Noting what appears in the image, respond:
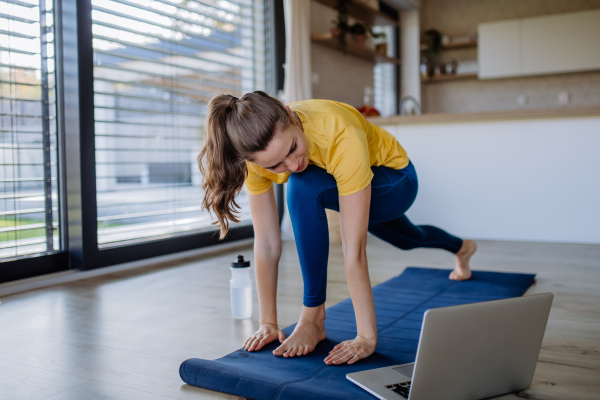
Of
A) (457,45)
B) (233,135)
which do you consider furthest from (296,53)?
(457,45)

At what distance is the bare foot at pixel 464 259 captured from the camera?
7.14 ft

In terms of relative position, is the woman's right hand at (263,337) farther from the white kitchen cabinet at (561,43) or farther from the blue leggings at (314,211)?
the white kitchen cabinet at (561,43)

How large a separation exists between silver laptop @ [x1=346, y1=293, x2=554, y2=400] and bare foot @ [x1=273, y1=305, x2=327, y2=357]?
0.64ft

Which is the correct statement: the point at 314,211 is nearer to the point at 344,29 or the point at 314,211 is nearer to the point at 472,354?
the point at 472,354

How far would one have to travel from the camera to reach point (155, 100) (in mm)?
2832

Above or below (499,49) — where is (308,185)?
below

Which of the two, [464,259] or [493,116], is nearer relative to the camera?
[464,259]

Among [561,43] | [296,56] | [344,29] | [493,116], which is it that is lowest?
[493,116]

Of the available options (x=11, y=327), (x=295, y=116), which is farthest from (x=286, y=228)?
(x=295, y=116)

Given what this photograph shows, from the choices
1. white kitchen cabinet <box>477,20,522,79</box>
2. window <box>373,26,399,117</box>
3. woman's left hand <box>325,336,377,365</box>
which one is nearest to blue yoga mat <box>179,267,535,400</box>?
woman's left hand <box>325,336,377,365</box>

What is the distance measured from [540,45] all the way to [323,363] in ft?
15.6

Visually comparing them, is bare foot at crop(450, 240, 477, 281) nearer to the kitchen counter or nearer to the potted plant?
the kitchen counter

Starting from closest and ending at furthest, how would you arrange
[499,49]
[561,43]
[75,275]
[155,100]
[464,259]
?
1. [464,259]
2. [75,275]
3. [155,100]
4. [561,43]
5. [499,49]

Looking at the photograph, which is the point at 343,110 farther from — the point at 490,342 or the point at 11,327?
the point at 11,327
